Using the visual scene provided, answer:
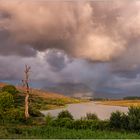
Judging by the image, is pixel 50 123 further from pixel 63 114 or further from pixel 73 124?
pixel 63 114

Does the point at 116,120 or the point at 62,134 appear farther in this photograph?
the point at 116,120

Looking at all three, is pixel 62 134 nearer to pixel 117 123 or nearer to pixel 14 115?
pixel 117 123

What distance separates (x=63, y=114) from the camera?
62812mm

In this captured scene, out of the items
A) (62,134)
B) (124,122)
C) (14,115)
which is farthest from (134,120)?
(14,115)

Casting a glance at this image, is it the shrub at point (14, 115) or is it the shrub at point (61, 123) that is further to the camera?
the shrub at point (14, 115)

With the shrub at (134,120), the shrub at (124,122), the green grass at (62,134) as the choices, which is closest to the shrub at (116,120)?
the shrub at (124,122)

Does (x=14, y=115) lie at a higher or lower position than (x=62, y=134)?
higher

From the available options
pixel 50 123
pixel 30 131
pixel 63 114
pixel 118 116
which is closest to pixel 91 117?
pixel 63 114

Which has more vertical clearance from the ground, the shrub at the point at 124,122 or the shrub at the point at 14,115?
the shrub at the point at 14,115

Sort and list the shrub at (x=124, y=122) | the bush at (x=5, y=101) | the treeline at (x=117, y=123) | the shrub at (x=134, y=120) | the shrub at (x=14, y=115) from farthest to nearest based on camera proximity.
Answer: the bush at (x=5, y=101) < the shrub at (x=14, y=115) < the shrub at (x=124, y=122) < the treeline at (x=117, y=123) < the shrub at (x=134, y=120)

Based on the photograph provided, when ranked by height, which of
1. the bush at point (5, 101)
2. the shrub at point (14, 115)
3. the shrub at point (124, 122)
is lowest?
the shrub at point (124, 122)

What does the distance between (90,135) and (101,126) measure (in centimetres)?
930

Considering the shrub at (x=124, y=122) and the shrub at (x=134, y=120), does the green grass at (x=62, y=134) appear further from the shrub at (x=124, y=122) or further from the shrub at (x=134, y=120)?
the shrub at (x=124, y=122)

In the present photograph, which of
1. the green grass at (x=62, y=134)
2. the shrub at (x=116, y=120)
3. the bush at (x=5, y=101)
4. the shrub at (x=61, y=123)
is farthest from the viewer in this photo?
the bush at (x=5, y=101)
